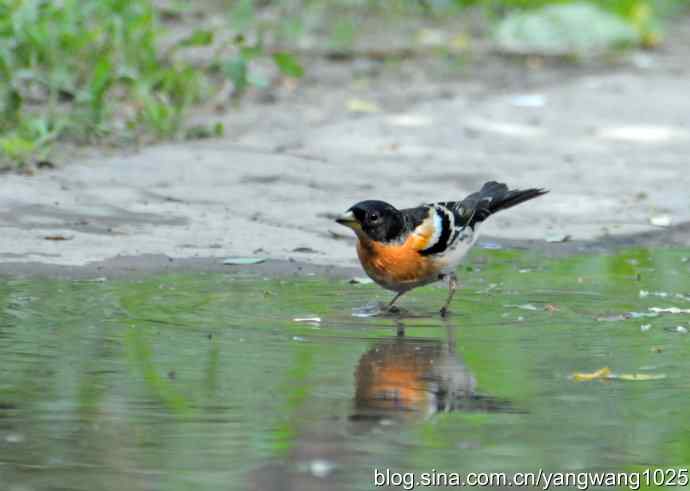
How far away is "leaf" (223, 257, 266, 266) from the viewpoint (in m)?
6.80

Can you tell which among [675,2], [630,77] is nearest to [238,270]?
[630,77]

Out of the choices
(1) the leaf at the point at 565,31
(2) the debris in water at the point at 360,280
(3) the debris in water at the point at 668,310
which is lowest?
(2) the debris in water at the point at 360,280

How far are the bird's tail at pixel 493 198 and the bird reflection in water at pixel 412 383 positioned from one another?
1147mm

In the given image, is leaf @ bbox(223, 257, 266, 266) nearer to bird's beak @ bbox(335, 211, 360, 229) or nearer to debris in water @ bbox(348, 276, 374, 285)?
debris in water @ bbox(348, 276, 374, 285)

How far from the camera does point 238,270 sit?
6.68 metres

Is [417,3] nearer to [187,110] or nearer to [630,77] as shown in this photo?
[630,77]

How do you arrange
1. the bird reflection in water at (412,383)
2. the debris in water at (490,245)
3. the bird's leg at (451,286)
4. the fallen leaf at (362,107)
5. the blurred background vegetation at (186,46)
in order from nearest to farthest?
1. the bird reflection in water at (412,383)
2. the bird's leg at (451,286)
3. the debris in water at (490,245)
4. the blurred background vegetation at (186,46)
5. the fallen leaf at (362,107)

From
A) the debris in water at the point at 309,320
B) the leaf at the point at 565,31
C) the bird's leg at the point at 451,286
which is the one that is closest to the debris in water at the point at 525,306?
the bird's leg at the point at 451,286

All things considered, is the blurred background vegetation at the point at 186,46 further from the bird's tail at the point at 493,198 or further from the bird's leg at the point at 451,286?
the bird's leg at the point at 451,286

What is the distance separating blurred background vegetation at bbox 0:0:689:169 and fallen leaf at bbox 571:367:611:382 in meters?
4.35

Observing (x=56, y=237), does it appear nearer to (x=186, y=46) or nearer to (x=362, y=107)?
(x=186, y=46)

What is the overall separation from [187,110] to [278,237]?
3276 millimetres

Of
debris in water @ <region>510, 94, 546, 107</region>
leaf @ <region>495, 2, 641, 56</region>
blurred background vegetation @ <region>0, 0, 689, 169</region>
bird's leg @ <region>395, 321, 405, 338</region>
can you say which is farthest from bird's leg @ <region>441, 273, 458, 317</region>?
leaf @ <region>495, 2, 641, 56</region>

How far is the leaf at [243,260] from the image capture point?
6805 millimetres
